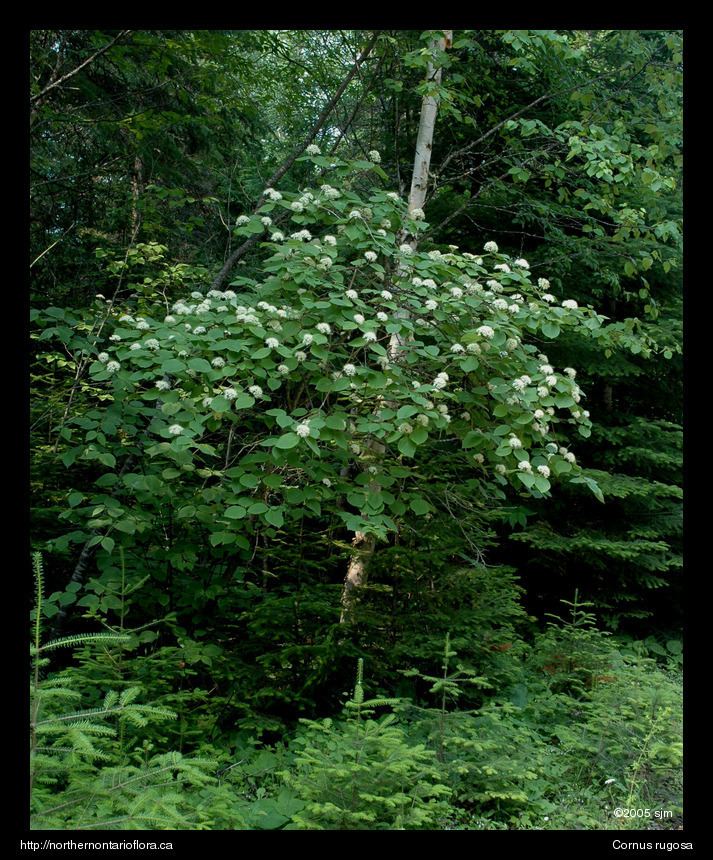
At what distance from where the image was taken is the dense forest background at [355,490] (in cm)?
247

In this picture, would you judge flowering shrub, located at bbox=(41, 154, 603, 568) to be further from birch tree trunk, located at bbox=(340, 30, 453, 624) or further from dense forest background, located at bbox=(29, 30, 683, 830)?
birch tree trunk, located at bbox=(340, 30, 453, 624)

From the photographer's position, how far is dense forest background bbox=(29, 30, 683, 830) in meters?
2.47

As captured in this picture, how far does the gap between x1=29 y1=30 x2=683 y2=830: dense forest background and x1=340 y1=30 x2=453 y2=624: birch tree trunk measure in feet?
0.09

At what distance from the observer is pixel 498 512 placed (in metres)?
3.66

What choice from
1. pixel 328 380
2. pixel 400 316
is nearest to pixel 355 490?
pixel 328 380

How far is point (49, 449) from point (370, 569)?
197 centimetres

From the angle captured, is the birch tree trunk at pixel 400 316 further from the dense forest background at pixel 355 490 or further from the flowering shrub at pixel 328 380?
the flowering shrub at pixel 328 380

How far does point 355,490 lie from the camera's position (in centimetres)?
276

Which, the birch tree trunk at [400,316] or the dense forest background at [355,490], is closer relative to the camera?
the dense forest background at [355,490]

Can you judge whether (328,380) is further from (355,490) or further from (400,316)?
(400,316)

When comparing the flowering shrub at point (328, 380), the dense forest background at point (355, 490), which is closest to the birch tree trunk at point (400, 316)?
the dense forest background at point (355, 490)

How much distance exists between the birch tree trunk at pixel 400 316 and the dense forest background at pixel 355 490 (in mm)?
27
